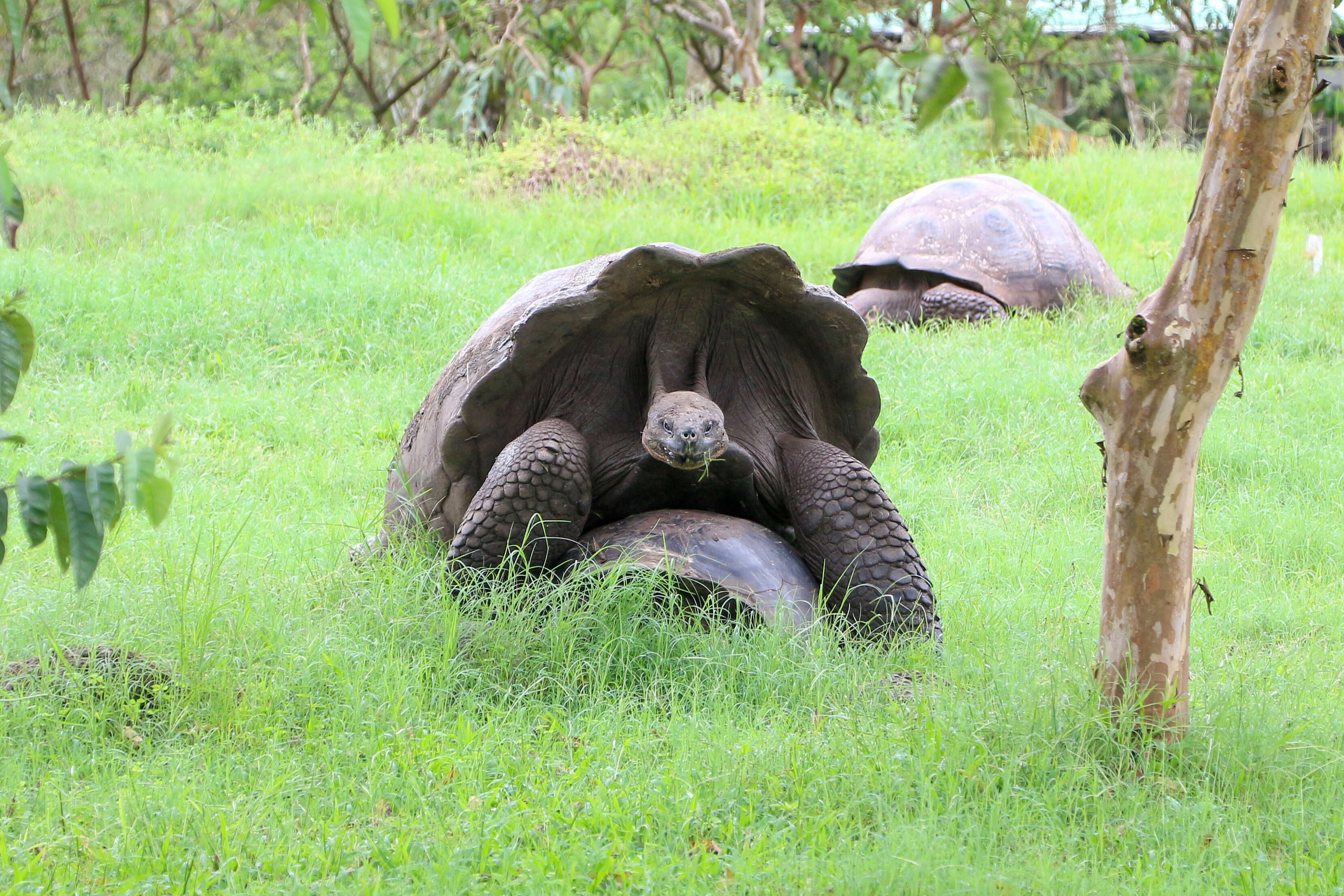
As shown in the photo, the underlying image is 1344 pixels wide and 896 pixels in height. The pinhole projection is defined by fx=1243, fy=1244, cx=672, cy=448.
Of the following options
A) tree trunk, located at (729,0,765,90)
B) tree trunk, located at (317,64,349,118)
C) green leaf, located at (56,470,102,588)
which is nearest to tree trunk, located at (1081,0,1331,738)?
green leaf, located at (56,470,102,588)

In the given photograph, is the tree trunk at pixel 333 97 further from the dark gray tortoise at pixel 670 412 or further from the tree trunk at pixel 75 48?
the dark gray tortoise at pixel 670 412

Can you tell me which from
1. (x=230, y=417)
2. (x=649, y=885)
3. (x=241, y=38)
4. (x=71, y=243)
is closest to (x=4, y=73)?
(x=241, y=38)

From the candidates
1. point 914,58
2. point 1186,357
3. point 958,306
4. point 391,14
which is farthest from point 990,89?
point 958,306

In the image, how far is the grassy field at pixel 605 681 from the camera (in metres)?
2.08

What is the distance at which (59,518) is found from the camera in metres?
1.27

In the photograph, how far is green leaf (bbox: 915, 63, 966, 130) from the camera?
95cm

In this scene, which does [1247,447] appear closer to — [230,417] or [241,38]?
[230,417]

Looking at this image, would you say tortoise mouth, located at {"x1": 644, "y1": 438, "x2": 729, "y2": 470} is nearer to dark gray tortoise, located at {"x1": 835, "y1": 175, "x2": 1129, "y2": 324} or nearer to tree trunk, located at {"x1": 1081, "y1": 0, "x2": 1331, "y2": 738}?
tree trunk, located at {"x1": 1081, "y1": 0, "x2": 1331, "y2": 738}

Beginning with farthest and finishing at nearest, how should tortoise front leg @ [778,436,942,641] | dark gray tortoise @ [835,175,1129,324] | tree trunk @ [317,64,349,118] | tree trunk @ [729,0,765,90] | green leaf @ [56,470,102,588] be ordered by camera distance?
tree trunk @ [317,64,349,118], tree trunk @ [729,0,765,90], dark gray tortoise @ [835,175,1129,324], tortoise front leg @ [778,436,942,641], green leaf @ [56,470,102,588]

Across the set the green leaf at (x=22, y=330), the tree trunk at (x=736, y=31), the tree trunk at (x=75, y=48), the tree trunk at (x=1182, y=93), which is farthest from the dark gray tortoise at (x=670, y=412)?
the tree trunk at (x=1182, y=93)

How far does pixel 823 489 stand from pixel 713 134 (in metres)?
7.11

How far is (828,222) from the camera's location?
9.01 m

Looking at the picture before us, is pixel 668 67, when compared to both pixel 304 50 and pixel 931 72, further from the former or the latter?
pixel 931 72

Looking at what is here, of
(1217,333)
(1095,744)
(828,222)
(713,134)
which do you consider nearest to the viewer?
(1217,333)
